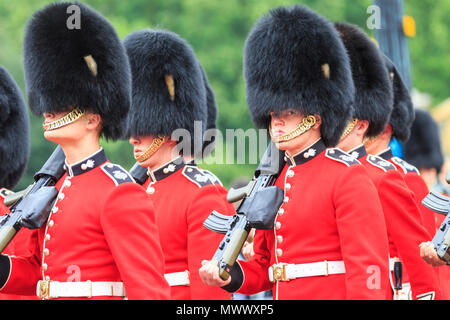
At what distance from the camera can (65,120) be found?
438 cm

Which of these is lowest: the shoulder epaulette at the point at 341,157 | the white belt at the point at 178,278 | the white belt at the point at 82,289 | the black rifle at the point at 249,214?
the white belt at the point at 178,278

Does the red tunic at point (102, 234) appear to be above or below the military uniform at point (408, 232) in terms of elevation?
above

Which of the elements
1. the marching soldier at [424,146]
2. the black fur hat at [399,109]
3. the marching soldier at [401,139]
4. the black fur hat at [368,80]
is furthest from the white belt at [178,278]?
the marching soldier at [424,146]

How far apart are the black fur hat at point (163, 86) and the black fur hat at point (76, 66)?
88 centimetres

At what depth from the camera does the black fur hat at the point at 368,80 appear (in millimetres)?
5852

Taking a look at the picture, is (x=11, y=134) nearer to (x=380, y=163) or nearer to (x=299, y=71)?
(x=299, y=71)

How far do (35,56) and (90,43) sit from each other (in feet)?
0.98

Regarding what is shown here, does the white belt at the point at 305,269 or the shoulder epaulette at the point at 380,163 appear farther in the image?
the shoulder epaulette at the point at 380,163

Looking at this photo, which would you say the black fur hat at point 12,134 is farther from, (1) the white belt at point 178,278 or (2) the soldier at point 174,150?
(1) the white belt at point 178,278

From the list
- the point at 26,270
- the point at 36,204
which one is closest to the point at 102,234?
the point at 36,204

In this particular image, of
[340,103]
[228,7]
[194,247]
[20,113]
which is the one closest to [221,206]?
[194,247]

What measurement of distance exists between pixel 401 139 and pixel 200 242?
243cm

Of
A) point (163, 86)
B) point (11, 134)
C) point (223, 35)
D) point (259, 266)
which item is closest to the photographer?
point (259, 266)

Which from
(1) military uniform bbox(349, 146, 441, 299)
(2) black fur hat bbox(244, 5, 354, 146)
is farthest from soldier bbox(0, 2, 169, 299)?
(1) military uniform bbox(349, 146, 441, 299)
